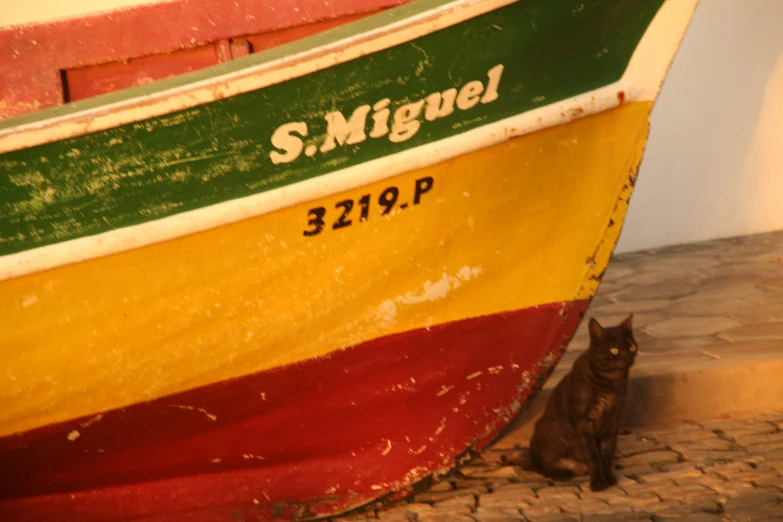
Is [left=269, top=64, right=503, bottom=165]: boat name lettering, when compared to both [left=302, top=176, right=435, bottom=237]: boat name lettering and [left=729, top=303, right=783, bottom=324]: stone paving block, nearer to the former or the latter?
[left=302, top=176, right=435, bottom=237]: boat name lettering

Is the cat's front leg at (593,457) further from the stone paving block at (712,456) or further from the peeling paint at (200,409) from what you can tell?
the peeling paint at (200,409)

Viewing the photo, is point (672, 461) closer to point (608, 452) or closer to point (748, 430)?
point (608, 452)

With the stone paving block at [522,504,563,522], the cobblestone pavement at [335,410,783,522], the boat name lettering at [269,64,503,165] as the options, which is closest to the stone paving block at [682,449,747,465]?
the cobblestone pavement at [335,410,783,522]

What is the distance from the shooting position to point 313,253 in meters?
2.98

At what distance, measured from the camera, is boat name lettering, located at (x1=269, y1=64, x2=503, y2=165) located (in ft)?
9.13

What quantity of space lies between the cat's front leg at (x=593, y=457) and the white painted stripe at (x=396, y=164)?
42.0 inches

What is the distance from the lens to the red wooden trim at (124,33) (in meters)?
3.68

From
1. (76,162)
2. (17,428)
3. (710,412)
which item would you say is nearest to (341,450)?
(17,428)

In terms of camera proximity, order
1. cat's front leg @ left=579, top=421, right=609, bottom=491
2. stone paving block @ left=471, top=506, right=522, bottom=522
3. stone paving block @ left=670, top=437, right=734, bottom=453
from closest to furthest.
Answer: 1. stone paving block @ left=471, top=506, right=522, bottom=522
2. cat's front leg @ left=579, top=421, right=609, bottom=491
3. stone paving block @ left=670, top=437, right=734, bottom=453

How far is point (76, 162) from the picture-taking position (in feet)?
8.77

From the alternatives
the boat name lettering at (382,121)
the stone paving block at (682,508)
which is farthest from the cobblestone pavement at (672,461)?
the boat name lettering at (382,121)

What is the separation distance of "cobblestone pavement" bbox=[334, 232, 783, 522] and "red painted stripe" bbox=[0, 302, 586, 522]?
217 mm

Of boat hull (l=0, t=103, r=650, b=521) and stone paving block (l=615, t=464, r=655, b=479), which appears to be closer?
boat hull (l=0, t=103, r=650, b=521)

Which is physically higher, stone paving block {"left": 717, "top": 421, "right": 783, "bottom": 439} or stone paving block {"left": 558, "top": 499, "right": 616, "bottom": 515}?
stone paving block {"left": 558, "top": 499, "right": 616, "bottom": 515}
